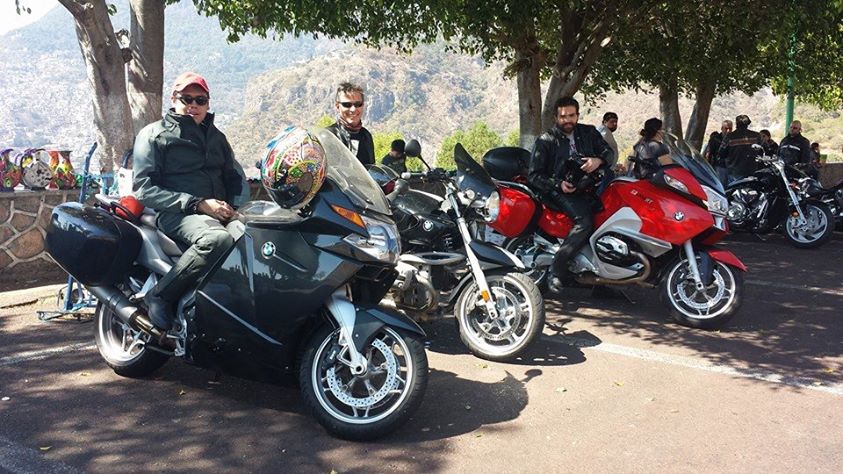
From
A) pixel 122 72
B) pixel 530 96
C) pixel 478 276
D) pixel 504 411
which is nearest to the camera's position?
pixel 504 411

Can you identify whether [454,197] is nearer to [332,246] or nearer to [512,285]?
[512,285]

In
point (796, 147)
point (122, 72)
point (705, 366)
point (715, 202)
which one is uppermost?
point (122, 72)

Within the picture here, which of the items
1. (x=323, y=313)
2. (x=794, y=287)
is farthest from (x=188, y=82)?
(x=794, y=287)

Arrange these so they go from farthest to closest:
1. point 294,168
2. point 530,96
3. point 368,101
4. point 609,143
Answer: point 368,101, point 530,96, point 609,143, point 294,168

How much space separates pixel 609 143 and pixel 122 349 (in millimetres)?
6624

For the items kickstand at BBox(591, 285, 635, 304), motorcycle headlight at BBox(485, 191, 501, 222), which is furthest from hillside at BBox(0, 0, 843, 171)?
motorcycle headlight at BBox(485, 191, 501, 222)

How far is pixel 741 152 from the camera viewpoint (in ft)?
43.1

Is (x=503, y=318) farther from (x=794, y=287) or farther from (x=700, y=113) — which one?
(x=700, y=113)

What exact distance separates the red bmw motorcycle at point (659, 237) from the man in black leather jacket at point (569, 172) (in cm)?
12

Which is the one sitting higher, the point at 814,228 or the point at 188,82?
the point at 188,82

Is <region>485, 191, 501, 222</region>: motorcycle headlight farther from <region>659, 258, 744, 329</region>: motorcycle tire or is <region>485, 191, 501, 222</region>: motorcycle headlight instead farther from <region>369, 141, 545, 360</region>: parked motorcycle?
<region>659, 258, 744, 329</region>: motorcycle tire

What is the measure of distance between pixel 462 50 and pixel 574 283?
10811mm

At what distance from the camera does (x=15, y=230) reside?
8.34 m

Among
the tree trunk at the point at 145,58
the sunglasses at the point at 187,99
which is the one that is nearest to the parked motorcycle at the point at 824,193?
the tree trunk at the point at 145,58
